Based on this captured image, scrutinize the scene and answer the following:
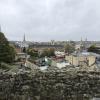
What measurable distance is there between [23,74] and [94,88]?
1.67m

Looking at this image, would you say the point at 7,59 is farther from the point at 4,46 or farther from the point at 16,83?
A: the point at 16,83

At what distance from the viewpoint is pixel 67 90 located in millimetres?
6750

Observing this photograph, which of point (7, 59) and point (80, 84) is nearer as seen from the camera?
point (80, 84)

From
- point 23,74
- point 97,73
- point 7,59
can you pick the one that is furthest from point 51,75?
point 7,59

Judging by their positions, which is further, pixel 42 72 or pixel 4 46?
pixel 4 46

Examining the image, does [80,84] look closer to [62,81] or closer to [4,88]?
[62,81]

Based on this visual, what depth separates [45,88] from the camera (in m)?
6.82

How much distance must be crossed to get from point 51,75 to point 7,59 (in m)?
27.4

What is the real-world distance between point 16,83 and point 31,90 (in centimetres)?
39

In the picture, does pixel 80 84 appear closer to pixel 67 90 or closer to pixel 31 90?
pixel 67 90

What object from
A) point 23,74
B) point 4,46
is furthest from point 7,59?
point 23,74

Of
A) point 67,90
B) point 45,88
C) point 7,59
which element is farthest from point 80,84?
point 7,59

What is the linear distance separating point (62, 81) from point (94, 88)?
0.74m

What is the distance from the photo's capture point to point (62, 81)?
6824 millimetres
